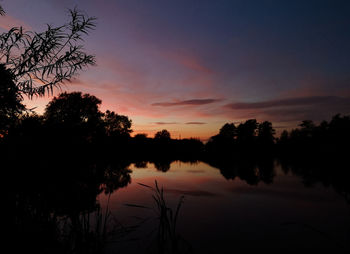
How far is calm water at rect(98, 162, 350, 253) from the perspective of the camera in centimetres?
767

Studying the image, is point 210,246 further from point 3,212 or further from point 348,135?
point 348,135

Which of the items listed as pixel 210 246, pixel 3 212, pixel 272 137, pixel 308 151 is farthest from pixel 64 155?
pixel 272 137

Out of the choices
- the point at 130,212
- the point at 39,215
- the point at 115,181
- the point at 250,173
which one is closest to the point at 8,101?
the point at 39,215

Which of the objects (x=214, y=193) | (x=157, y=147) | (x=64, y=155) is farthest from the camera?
(x=157, y=147)

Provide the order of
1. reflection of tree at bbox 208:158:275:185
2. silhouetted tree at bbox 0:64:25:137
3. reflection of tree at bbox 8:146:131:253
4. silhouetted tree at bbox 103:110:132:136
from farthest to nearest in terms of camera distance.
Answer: silhouetted tree at bbox 103:110:132:136
reflection of tree at bbox 208:158:275:185
silhouetted tree at bbox 0:64:25:137
reflection of tree at bbox 8:146:131:253

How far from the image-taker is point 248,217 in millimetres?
10594

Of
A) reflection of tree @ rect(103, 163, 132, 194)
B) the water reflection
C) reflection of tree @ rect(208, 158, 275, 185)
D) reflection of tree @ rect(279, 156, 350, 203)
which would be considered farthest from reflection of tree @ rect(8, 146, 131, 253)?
reflection of tree @ rect(208, 158, 275, 185)

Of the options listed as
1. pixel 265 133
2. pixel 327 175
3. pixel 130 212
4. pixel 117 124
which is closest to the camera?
pixel 130 212

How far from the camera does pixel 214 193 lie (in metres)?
16.3

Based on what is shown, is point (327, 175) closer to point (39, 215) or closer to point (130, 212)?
point (130, 212)

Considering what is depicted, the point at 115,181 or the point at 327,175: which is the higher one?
the point at 115,181

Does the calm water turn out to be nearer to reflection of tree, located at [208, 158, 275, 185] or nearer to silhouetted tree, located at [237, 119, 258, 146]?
reflection of tree, located at [208, 158, 275, 185]

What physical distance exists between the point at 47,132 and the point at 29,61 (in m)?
5.47

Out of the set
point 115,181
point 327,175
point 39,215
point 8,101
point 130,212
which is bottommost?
point 327,175
